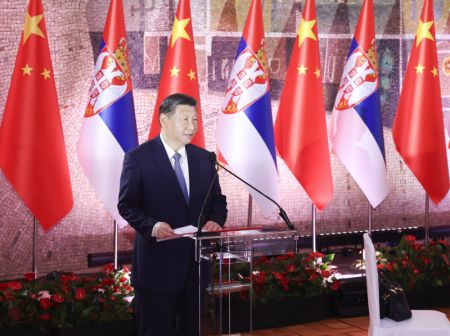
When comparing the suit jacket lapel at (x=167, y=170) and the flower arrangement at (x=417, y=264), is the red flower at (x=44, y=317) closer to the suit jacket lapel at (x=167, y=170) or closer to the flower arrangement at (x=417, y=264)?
the suit jacket lapel at (x=167, y=170)

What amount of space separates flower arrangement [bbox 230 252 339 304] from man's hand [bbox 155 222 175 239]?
2.08m

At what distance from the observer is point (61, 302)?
13.8 ft

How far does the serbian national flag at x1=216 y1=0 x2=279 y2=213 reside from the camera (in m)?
5.26

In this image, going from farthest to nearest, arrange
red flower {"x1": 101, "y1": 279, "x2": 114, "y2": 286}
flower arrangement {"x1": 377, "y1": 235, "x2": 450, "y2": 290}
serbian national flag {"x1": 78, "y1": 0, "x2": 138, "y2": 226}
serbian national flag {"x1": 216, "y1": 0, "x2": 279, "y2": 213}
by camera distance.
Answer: flower arrangement {"x1": 377, "y1": 235, "x2": 450, "y2": 290}
serbian national flag {"x1": 216, "y1": 0, "x2": 279, "y2": 213}
serbian national flag {"x1": 78, "y1": 0, "x2": 138, "y2": 226}
red flower {"x1": 101, "y1": 279, "x2": 114, "y2": 286}

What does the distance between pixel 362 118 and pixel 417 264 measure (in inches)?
47.2

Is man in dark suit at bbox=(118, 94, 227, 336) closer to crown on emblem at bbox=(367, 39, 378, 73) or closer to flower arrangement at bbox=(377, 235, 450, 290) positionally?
flower arrangement at bbox=(377, 235, 450, 290)

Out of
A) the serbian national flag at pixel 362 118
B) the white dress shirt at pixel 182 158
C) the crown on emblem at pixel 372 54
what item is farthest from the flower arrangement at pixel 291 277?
the white dress shirt at pixel 182 158

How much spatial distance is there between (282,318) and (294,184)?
1.89 meters

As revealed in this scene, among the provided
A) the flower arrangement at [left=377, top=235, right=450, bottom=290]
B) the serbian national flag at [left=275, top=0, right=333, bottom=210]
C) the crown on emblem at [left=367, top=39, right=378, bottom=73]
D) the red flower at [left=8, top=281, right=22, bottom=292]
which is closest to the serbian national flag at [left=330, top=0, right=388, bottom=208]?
the crown on emblem at [left=367, top=39, right=378, bottom=73]

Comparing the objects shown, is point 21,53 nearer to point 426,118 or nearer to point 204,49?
point 204,49

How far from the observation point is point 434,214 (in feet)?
24.0

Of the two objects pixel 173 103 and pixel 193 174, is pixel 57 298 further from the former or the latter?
pixel 173 103

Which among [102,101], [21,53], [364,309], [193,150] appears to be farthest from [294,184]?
[193,150]

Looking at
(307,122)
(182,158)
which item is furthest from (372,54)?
(182,158)
